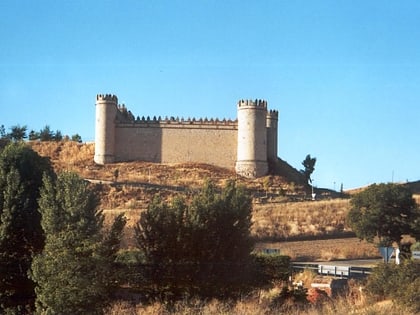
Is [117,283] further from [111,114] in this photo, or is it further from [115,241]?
[111,114]

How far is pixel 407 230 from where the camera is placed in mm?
30453

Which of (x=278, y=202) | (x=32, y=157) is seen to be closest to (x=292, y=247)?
(x=278, y=202)

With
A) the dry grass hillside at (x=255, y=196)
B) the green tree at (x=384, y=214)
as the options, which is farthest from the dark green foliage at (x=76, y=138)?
the green tree at (x=384, y=214)

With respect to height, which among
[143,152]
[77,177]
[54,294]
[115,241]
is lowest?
[54,294]

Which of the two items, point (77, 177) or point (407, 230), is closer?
point (77, 177)

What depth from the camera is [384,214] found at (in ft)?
101

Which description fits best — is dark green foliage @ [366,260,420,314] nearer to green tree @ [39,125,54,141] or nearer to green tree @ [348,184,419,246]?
green tree @ [348,184,419,246]

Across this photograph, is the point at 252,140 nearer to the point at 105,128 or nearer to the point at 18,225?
the point at 105,128

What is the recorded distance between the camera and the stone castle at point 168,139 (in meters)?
56.9

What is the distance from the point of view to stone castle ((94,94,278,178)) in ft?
187

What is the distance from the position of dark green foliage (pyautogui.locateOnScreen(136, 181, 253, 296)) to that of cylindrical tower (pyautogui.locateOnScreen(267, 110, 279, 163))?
1542 inches

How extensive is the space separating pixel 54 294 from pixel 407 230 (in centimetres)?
1907

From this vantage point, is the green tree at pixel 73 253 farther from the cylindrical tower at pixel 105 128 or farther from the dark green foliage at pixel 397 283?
the cylindrical tower at pixel 105 128

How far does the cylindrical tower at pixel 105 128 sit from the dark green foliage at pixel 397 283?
42.3 meters
